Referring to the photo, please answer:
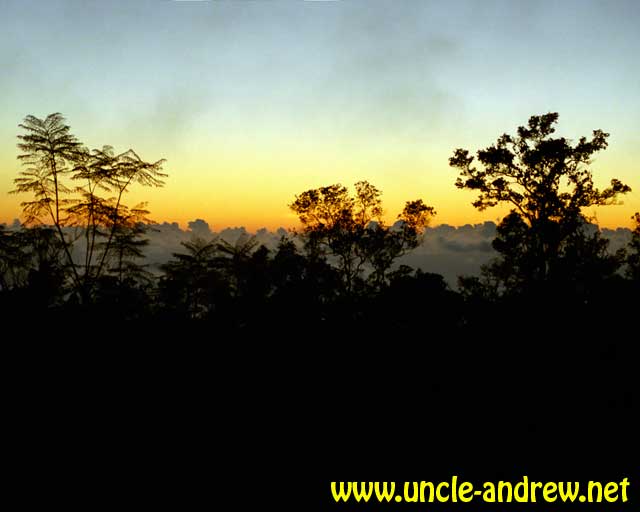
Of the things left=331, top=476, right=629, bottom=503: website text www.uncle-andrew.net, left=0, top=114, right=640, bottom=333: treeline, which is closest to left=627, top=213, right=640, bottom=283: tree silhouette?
left=0, top=114, right=640, bottom=333: treeline

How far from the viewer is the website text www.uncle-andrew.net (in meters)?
6.79

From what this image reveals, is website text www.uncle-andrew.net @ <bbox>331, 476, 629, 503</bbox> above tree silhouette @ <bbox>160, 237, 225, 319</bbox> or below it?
below

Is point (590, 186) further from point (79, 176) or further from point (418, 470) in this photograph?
point (79, 176)

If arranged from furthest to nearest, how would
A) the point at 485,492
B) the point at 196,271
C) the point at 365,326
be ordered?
the point at 196,271
the point at 365,326
the point at 485,492

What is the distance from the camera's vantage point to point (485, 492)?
22.8 ft

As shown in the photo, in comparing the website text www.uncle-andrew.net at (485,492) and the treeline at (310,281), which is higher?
the treeline at (310,281)

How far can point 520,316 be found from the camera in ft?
61.5

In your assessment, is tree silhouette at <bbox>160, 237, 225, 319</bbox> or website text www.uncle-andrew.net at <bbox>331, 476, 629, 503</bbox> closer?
website text www.uncle-andrew.net at <bbox>331, 476, 629, 503</bbox>

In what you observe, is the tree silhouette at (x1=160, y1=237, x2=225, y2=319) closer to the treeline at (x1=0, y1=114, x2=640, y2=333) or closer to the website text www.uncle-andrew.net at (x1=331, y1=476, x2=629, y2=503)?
the treeline at (x1=0, y1=114, x2=640, y2=333)

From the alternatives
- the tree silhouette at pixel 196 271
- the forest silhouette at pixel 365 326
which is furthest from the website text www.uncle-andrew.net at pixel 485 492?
the tree silhouette at pixel 196 271

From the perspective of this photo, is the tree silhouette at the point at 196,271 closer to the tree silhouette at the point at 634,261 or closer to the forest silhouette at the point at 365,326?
the forest silhouette at the point at 365,326

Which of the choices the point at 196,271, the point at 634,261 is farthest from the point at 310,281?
the point at 634,261

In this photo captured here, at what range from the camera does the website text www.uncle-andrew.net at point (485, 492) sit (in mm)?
6793

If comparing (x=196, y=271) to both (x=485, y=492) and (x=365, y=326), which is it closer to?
(x=365, y=326)
